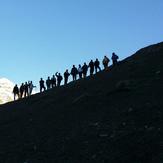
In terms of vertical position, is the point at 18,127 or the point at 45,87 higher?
the point at 45,87

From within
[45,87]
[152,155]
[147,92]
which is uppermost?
[45,87]

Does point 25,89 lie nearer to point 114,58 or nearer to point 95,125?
point 114,58

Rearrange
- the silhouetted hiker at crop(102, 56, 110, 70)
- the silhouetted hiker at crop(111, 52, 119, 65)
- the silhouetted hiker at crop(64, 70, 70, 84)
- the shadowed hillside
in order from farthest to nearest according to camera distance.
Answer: the silhouetted hiker at crop(64, 70, 70, 84) < the silhouetted hiker at crop(102, 56, 110, 70) < the silhouetted hiker at crop(111, 52, 119, 65) < the shadowed hillside

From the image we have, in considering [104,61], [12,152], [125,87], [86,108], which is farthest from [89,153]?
[104,61]

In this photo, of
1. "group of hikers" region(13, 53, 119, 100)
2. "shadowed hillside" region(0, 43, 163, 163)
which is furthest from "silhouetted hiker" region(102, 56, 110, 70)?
"shadowed hillside" region(0, 43, 163, 163)

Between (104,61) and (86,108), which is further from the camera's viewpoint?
(104,61)

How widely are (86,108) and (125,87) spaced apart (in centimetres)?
494

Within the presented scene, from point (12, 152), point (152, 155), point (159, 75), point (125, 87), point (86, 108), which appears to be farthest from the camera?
point (159, 75)

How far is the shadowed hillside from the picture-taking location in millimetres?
25234

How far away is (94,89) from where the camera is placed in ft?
151

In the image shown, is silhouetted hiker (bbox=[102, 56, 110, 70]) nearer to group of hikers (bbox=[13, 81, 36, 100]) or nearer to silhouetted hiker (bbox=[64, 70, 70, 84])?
silhouetted hiker (bbox=[64, 70, 70, 84])

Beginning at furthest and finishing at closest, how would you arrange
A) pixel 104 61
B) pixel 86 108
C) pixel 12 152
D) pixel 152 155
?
1. pixel 104 61
2. pixel 86 108
3. pixel 12 152
4. pixel 152 155

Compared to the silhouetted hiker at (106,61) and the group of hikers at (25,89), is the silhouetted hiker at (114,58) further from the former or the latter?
the group of hikers at (25,89)

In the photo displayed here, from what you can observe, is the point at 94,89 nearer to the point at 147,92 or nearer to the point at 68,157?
the point at 147,92
